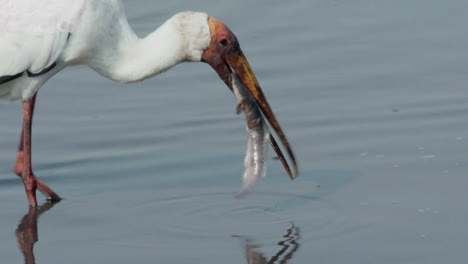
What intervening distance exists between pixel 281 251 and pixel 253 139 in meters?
1.03

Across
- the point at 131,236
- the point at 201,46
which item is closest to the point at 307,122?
the point at 201,46

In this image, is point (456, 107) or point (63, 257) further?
point (456, 107)

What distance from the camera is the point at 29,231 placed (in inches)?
340

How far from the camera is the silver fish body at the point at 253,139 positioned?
8773 millimetres

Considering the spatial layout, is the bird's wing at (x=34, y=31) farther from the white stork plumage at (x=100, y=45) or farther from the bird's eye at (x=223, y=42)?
the bird's eye at (x=223, y=42)

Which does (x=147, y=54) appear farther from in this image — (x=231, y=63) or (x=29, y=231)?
(x=29, y=231)

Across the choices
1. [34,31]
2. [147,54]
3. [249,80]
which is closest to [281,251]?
[249,80]

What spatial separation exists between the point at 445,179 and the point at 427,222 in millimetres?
817

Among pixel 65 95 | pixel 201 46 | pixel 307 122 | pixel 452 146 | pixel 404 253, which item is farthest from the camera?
pixel 65 95

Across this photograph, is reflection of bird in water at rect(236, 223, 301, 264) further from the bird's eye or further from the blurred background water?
the bird's eye

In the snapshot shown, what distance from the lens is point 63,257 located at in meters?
8.07

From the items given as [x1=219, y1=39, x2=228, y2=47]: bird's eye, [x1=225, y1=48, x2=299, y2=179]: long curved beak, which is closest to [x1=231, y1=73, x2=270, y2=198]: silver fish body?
[x1=225, y1=48, x2=299, y2=179]: long curved beak

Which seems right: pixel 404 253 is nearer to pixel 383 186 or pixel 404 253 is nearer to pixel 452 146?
pixel 383 186

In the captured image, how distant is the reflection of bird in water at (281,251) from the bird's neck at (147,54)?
1421 millimetres
